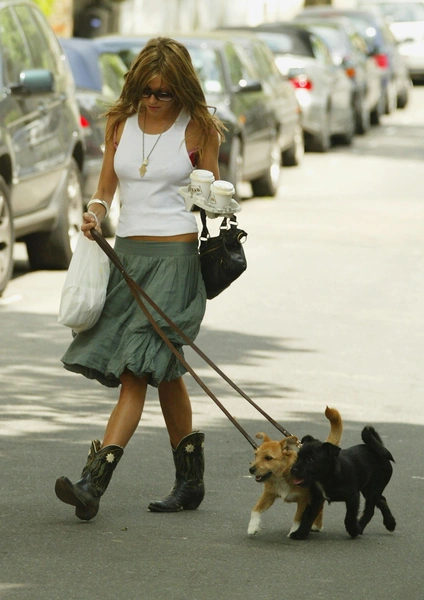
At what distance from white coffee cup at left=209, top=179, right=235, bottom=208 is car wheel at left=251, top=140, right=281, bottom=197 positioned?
12.2 meters

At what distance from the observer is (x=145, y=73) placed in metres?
5.55

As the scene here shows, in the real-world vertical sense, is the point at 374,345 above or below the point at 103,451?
below

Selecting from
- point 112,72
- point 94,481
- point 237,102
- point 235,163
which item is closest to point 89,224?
point 94,481

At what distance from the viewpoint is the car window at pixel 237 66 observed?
56.8ft

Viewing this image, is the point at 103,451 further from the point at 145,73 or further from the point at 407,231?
the point at 407,231

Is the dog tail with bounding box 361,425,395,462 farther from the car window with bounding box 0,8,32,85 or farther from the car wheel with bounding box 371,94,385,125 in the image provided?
the car wheel with bounding box 371,94,385,125

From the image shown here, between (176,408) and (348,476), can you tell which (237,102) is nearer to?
(176,408)

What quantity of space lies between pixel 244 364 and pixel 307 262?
4.24 meters

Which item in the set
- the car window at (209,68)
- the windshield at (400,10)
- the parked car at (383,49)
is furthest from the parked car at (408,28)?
the car window at (209,68)

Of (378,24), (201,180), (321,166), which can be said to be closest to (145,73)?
(201,180)

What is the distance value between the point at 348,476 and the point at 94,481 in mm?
925

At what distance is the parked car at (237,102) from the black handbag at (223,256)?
9947 mm

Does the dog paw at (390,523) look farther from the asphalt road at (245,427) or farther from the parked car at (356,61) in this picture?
the parked car at (356,61)

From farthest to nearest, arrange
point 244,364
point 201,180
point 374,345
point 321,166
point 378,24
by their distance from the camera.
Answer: point 378,24 → point 321,166 → point 374,345 → point 244,364 → point 201,180
